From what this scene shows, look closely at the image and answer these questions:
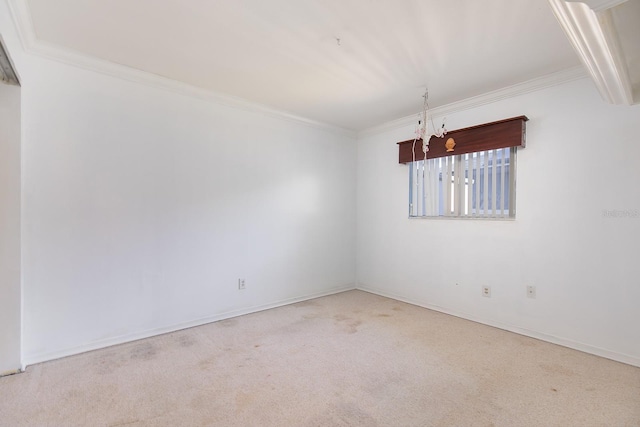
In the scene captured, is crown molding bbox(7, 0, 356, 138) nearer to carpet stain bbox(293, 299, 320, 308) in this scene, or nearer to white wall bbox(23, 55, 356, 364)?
white wall bbox(23, 55, 356, 364)

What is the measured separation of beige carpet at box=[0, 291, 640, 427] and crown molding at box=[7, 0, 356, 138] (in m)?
2.36

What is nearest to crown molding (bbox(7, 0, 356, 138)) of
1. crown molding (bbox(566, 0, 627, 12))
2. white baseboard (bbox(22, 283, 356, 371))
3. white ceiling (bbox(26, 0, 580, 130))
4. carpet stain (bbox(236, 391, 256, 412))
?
white ceiling (bbox(26, 0, 580, 130))

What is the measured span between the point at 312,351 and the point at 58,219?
7.56ft

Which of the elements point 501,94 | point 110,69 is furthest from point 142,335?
point 501,94

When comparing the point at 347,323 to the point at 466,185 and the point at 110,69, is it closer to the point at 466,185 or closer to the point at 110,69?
the point at 466,185

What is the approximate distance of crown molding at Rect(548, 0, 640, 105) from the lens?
1.26 meters

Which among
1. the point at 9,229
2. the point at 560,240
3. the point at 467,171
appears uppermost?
the point at 467,171

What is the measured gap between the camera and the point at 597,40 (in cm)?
144

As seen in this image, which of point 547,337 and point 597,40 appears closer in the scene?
point 597,40

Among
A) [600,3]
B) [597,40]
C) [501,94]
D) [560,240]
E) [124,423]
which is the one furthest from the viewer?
[501,94]

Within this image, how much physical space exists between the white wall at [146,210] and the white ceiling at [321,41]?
40cm

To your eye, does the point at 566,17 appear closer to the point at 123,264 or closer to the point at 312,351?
the point at 312,351

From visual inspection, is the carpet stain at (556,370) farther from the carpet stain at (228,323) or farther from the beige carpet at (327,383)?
the carpet stain at (228,323)

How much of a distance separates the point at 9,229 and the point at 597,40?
3.70m
